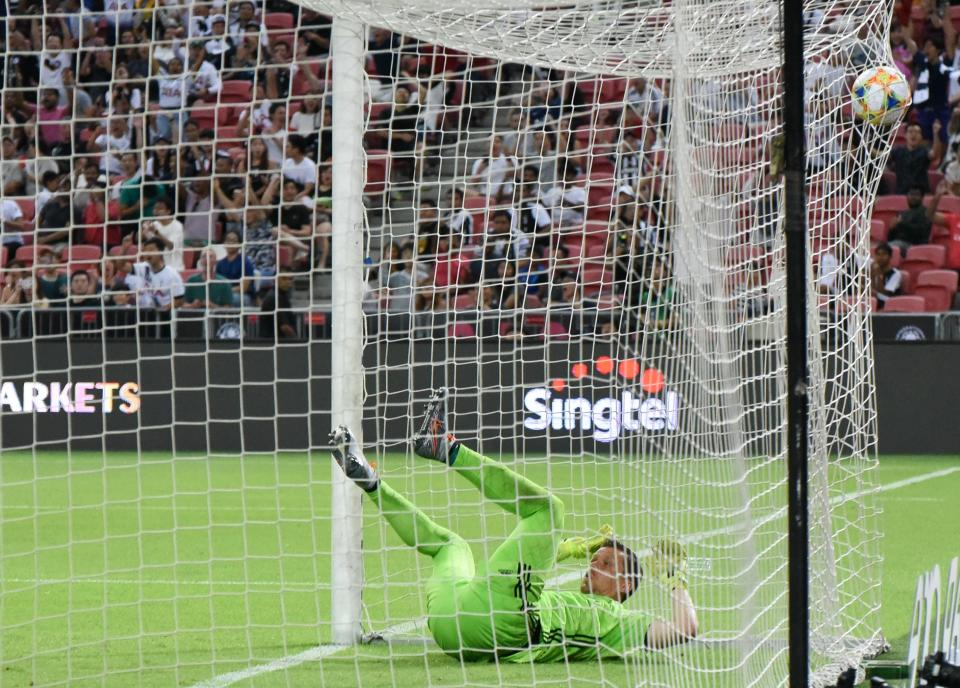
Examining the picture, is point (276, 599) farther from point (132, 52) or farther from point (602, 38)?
Answer: point (132, 52)

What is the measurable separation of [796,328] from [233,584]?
5.16 m

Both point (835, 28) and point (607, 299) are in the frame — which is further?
point (607, 299)

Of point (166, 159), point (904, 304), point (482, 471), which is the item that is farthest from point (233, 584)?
point (904, 304)

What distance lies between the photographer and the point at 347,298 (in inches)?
229

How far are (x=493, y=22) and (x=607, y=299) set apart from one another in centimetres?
744

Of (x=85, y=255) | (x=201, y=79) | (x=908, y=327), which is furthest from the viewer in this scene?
(x=908, y=327)

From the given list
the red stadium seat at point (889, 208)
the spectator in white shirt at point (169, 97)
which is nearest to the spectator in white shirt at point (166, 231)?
the spectator in white shirt at point (169, 97)

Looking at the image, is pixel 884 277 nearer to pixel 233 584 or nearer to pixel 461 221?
pixel 461 221

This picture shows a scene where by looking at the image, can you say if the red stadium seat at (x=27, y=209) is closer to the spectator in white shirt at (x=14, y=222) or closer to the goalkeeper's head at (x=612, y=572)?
the spectator in white shirt at (x=14, y=222)

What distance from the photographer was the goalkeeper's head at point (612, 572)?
5285 millimetres

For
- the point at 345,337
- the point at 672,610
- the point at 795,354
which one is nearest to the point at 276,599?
the point at 345,337

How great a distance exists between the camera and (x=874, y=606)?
19.1 ft

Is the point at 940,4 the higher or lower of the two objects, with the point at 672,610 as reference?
higher

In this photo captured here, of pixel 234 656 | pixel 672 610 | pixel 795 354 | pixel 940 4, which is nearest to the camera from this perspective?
pixel 795 354
